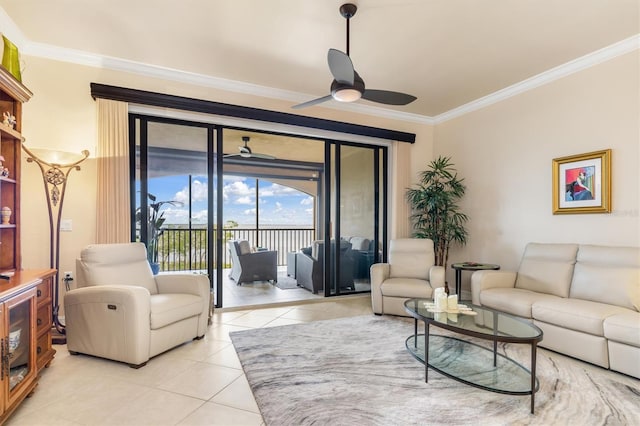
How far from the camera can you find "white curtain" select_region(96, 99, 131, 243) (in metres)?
3.46

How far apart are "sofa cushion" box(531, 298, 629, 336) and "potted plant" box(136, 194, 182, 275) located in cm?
Result: 405

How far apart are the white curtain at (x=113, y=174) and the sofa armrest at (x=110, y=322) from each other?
0.93 metres

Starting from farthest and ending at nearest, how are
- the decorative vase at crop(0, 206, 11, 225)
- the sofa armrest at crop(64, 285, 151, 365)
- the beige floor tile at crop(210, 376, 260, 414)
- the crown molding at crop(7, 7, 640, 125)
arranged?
the crown molding at crop(7, 7, 640, 125) < the sofa armrest at crop(64, 285, 151, 365) < the decorative vase at crop(0, 206, 11, 225) < the beige floor tile at crop(210, 376, 260, 414)

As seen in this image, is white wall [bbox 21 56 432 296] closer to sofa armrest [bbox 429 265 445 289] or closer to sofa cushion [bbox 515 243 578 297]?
sofa armrest [bbox 429 265 445 289]

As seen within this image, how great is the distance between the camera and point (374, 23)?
9.45ft

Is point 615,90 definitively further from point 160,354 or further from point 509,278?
point 160,354

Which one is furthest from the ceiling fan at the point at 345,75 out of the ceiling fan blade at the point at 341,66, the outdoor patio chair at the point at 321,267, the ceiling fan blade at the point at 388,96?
the outdoor patio chair at the point at 321,267

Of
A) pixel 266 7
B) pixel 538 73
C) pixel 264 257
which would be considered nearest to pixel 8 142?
pixel 266 7

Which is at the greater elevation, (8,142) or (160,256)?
(8,142)

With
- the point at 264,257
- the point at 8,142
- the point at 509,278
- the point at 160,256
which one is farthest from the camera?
the point at 264,257

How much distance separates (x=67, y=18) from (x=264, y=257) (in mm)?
4185

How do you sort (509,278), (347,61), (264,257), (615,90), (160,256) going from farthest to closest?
(264,257) < (160,256) < (509,278) < (615,90) < (347,61)

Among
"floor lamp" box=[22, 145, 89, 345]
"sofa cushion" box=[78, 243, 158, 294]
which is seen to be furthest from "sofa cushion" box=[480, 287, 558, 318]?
"floor lamp" box=[22, 145, 89, 345]

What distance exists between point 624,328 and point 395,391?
1.75 m
